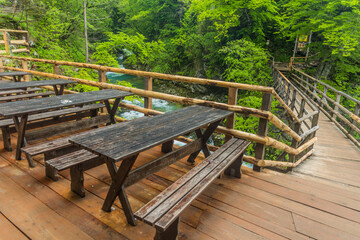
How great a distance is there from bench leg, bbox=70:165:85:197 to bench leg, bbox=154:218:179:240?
102 cm

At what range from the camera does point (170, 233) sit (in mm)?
1540

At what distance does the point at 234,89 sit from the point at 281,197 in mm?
1359

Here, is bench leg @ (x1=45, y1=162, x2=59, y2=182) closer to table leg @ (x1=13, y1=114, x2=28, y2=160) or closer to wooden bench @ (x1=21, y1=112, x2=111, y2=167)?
wooden bench @ (x1=21, y1=112, x2=111, y2=167)

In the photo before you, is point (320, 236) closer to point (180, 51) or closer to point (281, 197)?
point (281, 197)

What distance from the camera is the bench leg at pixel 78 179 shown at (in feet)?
7.01

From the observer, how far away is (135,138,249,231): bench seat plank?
1.36 meters

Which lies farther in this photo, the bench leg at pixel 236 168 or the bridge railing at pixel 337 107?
the bridge railing at pixel 337 107

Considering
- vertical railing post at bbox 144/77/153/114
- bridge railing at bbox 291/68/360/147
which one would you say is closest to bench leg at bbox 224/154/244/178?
vertical railing post at bbox 144/77/153/114

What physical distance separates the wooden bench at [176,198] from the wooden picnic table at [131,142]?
345mm

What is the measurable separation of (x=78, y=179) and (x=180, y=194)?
110 centimetres

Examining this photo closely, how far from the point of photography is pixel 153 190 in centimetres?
235

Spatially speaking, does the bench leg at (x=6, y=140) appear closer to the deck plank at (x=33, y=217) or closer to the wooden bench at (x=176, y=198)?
the deck plank at (x=33, y=217)

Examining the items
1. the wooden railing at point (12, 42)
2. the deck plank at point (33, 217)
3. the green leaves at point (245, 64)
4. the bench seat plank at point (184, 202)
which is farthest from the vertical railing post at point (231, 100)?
the wooden railing at point (12, 42)

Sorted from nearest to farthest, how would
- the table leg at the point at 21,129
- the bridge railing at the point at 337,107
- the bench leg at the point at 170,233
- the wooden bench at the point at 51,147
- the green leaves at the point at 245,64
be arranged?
the bench leg at the point at 170,233, the wooden bench at the point at 51,147, the table leg at the point at 21,129, the bridge railing at the point at 337,107, the green leaves at the point at 245,64
